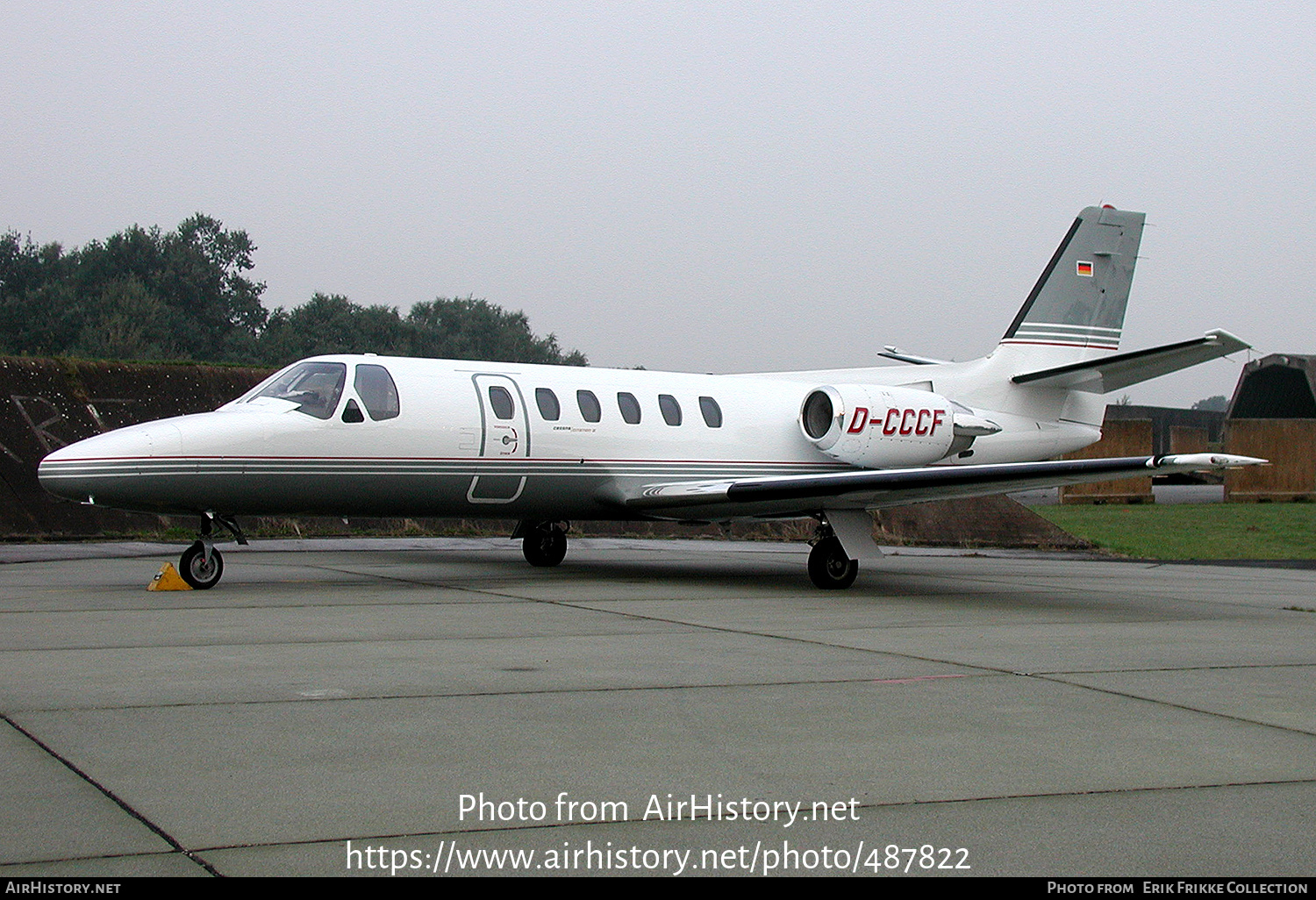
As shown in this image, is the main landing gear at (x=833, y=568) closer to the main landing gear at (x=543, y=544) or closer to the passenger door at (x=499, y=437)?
the passenger door at (x=499, y=437)

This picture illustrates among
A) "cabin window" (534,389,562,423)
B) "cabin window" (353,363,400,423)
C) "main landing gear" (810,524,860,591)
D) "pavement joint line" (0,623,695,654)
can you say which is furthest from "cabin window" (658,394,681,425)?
"pavement joint line" (0,623,695,654)

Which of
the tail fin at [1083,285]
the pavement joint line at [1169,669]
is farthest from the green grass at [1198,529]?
the pavement joint line at [1169,669]

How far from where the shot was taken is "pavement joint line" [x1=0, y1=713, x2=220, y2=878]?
12.7 feet

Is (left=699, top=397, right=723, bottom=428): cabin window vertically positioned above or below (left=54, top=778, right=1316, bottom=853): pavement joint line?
above

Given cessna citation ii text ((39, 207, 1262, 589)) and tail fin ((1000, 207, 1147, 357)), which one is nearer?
cessna citation ii text ((39, 207, 1262, 589))

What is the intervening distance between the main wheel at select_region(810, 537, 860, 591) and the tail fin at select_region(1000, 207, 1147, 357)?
6.01 meters

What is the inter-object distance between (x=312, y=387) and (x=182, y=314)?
59.5 m

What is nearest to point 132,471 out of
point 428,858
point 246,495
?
point 246,495

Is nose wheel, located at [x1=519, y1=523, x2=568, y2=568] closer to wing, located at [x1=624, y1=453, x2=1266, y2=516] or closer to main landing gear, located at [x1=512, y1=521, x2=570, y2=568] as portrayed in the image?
main landing gear, located at [x1=512, y1=521, x2=570, y2=568]

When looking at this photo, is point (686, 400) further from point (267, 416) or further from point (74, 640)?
point (74, 640)

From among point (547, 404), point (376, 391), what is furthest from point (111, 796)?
point (547, 404)

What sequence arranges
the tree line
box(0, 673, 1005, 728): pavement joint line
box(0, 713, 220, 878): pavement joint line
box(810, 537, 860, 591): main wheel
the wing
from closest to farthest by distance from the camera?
box(0, 713, 220, 878): pavement joint line → box(0, 673, 1005, 728): pavement joint line → the wing → box(810, 537, 860, 591): main wheel → the tree line

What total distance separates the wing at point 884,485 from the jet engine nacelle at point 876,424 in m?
1.73

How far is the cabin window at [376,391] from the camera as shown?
13883mm
